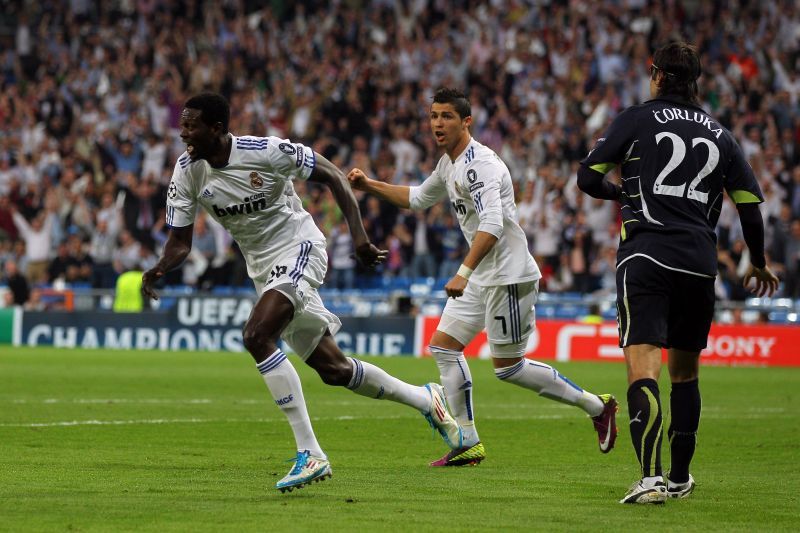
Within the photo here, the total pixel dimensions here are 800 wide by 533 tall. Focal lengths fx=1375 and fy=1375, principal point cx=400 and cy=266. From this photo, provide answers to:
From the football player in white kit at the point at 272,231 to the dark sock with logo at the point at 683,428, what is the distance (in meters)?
1.88

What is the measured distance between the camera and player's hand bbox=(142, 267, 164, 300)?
8.35 metres

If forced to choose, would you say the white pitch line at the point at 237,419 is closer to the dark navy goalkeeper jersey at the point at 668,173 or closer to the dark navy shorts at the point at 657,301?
the dark navy shorts at the point at 657,301

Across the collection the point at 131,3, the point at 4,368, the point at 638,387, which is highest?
the point at 131,3

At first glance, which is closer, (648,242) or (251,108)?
(648,242)

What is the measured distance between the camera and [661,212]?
23.6 feet

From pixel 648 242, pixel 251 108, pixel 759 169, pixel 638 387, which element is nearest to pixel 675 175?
pixel 648 242

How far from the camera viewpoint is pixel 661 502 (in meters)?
7.10

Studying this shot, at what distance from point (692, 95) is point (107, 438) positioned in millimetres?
5436

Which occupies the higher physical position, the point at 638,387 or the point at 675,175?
the point at 675,175

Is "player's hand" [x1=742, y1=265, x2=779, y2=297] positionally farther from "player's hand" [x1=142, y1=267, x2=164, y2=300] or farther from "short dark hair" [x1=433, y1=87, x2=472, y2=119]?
"player's hand" [x1=142, y1=267, x2=164, y2=300]

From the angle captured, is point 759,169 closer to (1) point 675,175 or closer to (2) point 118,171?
(2) point 118,171

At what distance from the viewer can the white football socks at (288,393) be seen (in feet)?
25.8

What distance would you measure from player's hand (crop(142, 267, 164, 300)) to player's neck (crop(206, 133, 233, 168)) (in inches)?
28.8

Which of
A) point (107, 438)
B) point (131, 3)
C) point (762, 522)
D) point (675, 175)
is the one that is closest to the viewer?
point (762, 522)
